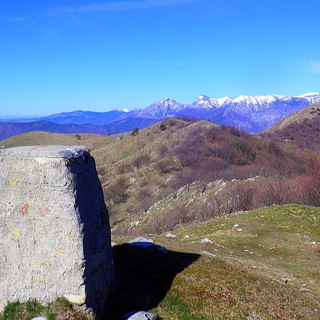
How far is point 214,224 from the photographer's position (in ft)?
102

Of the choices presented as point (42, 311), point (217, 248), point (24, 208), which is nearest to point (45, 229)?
point (24, 208)

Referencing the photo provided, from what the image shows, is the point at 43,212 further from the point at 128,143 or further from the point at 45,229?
the point at 128,143

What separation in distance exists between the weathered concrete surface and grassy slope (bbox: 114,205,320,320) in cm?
275

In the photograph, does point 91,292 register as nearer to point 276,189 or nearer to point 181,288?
point 181,288

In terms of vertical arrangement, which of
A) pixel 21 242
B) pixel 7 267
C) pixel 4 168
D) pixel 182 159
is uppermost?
pixel 4 168

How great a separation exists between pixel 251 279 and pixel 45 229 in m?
8.54

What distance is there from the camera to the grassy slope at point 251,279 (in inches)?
403

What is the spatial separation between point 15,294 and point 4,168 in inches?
126

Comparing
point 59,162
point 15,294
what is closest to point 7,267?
point 15,294

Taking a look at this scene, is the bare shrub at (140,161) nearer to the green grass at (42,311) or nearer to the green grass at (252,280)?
the green grass at (252,280)

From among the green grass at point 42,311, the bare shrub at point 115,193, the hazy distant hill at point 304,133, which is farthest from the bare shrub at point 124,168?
the green grass at point 42,311

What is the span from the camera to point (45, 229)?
8.61 meters

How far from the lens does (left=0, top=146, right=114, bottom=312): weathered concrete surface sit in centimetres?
848

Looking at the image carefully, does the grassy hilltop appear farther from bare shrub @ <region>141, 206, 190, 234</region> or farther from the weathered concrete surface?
the weathered concrete surface
